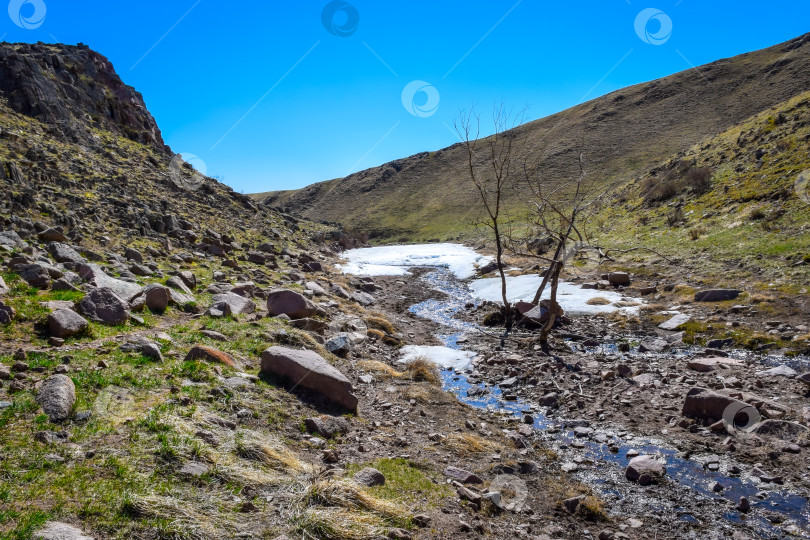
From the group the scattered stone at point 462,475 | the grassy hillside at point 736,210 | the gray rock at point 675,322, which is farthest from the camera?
the grassy hillside at point 736,210

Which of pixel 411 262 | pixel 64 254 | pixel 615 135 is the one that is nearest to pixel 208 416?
pixel 64 254

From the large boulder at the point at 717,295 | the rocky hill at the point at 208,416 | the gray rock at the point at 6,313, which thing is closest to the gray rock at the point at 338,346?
the rocky hill at the point at 208,416

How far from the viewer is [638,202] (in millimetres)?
38969

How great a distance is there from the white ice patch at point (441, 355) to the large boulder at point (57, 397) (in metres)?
8.73

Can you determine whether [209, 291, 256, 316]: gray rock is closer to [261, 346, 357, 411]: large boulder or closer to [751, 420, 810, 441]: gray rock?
[261, 346, 357, 411]: large boulder

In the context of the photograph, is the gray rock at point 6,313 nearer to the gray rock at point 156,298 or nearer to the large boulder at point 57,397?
the large boulder at point 57,397

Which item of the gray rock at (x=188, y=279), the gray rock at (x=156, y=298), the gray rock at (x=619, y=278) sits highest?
the gray rock at (x=619, y=278)

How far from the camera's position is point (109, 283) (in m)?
11.4

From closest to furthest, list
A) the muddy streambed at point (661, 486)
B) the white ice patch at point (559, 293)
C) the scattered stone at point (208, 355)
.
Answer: the muddy streambed at point (661, 486), the scattered stone at point (208, 355), the white ice patch at point (559, 293)

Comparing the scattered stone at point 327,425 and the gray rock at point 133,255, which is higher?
the gray rock at point 133,255

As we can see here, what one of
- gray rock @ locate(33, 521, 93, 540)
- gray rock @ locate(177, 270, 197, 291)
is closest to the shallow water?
gray rock @ locate(33, 521, 93, 540)

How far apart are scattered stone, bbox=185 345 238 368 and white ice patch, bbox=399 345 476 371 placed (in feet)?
18.8

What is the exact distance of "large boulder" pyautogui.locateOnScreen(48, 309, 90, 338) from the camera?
331 inches

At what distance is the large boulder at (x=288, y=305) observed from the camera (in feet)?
46.4
